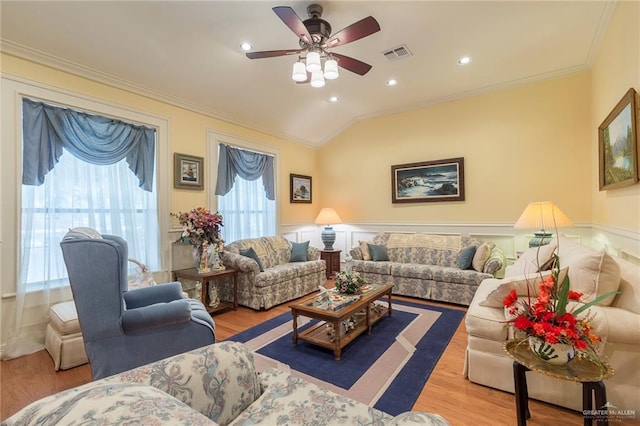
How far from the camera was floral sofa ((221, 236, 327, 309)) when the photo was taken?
3.76 metres

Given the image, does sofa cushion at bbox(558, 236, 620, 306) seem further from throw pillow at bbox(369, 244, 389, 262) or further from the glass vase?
throw pillow at bbox(369, 244, 389, 262)

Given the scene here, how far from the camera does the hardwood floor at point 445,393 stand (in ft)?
5.89

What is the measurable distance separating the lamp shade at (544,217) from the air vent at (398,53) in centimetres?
234

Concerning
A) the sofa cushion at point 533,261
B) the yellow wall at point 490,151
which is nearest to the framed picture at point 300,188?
the yellow wall at point 490,151

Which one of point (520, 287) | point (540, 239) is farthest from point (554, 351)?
point (540, 239)

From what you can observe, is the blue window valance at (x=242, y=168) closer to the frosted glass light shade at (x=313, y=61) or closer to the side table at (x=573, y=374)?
the frosted glass light shade at (x=313, y=61)

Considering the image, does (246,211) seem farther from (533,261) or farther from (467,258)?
(533,261)

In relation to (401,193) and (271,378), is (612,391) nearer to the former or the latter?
(271,378)

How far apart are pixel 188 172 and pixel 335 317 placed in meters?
2.89

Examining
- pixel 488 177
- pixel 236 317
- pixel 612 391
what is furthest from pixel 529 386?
pixel 488 177

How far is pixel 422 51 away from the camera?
343 cm

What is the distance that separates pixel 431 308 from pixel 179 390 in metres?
3.41

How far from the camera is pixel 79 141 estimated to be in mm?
3010

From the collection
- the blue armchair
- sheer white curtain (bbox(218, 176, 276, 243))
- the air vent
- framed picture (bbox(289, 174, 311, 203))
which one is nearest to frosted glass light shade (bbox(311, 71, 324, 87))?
the air vent
